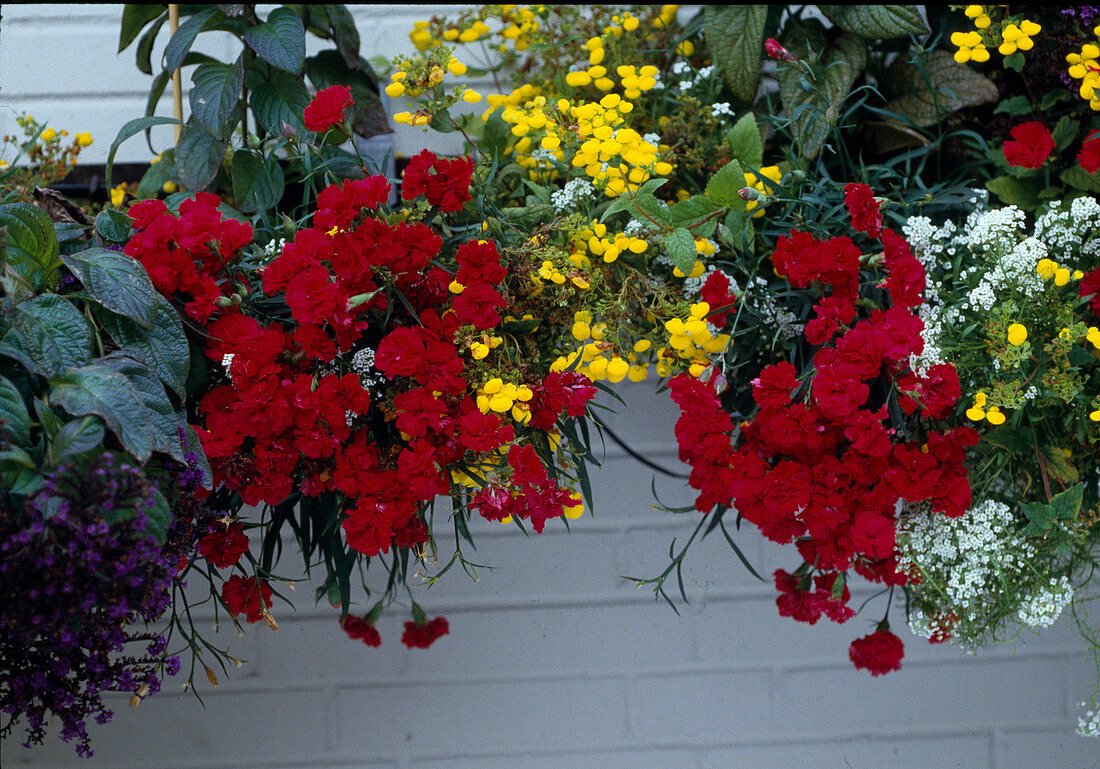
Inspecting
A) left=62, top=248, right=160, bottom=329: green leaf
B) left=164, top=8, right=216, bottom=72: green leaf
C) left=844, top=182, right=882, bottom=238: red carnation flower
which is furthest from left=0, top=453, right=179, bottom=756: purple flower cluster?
left=844, top=182, right=882, bottom=238: red carnation flower

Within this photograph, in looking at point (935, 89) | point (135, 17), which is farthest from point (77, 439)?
point (935, 89)

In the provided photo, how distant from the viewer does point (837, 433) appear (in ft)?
2.43

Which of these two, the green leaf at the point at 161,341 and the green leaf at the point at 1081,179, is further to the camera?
the green leaf at the point at 1081,179

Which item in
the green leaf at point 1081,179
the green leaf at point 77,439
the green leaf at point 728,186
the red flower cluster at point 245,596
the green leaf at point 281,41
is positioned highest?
the green leaf at point 281,41

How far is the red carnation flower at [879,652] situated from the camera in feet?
2.93

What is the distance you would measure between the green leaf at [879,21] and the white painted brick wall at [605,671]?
1.70 ft

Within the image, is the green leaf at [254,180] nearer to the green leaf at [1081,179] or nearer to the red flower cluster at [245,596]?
the red flower cluster at [245,596]

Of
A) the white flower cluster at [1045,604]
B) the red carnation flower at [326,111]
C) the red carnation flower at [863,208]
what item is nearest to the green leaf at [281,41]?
the red carnation flower at [326,111]

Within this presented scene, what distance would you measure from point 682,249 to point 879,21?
45cm

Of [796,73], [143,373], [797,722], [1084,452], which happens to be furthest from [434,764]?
[796,73]

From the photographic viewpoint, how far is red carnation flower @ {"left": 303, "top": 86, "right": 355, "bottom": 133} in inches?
28.4

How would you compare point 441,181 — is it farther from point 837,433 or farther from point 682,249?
point 837,433

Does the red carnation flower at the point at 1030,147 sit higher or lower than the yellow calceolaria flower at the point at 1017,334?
higher

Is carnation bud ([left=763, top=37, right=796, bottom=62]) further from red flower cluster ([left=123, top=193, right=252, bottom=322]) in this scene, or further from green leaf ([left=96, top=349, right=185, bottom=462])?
green leaf ([left=96, top=349, right=185, bottom=462])
